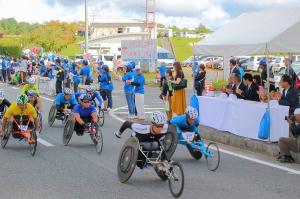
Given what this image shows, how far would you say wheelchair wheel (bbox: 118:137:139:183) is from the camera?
954 cm

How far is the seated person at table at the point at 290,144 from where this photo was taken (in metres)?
11.6

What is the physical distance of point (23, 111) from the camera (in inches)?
526

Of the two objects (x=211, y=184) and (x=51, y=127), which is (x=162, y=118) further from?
(x=51, y=127)

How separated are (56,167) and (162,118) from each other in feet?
9.39

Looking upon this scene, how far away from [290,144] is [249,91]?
350 cm

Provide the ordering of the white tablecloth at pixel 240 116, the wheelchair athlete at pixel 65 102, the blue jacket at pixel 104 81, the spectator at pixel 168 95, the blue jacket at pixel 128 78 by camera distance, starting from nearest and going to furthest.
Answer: the white tablecloth at pixel 240 116
the wheelchair athlete at pixel 65 102
the spectator at pixel 168 95
the blue jacket at pixel 128 78
the blue jacket at pixel 104 81

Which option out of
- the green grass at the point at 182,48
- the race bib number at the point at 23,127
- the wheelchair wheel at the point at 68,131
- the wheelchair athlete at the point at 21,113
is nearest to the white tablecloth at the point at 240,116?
the wheelchair wheel at the point at 68,131

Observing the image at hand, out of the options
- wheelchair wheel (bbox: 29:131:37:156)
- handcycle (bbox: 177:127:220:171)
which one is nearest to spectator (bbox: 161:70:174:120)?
wheelchair wheel (bbox: 29:131:37:156)

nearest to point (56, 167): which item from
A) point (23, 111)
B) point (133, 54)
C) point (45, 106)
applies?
point (23, 111)

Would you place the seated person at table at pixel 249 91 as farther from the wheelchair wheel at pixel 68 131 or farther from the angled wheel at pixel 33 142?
the angled wheel at pixel 33 142

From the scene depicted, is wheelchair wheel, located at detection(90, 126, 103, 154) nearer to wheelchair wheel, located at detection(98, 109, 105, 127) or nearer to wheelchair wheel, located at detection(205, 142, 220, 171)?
wheelchair wheel, located at detection(205, 142, 220, 171)

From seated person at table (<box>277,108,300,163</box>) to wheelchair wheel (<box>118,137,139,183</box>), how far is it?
353 centimetres

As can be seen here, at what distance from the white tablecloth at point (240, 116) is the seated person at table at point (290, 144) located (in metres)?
1.22

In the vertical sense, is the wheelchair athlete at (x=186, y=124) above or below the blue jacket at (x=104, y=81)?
below
